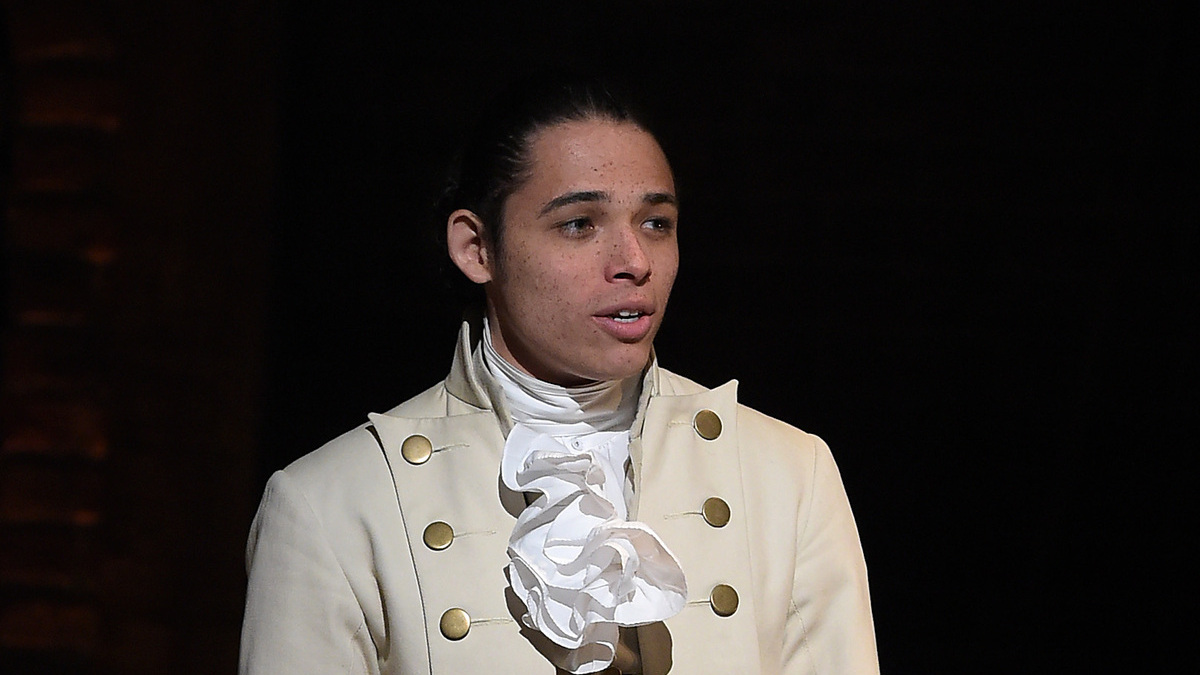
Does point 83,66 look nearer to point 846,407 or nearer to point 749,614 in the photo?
point 846,407

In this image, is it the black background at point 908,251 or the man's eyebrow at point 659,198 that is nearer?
the man's eyebrow at point 659,198

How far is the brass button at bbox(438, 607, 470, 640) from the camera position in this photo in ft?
5.62

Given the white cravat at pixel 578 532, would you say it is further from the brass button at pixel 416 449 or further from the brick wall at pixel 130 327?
the brick wall at pixel 130 327

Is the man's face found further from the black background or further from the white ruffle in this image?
the black background

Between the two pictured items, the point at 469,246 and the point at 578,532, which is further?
the point at 469,246

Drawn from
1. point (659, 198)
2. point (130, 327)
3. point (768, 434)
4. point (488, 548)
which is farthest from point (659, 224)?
point (130, 327)

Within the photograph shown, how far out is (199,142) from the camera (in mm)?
2789

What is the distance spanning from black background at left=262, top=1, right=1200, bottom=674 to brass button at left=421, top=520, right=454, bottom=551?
1032mm

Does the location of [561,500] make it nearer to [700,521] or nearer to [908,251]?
[700,521]

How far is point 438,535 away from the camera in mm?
1751

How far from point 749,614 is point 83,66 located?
172 cm

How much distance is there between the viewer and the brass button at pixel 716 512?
179 centimetres

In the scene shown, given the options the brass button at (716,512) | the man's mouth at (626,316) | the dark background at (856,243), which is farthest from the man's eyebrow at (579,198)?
the dark background at (856,243)

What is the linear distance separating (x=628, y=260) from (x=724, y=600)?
413mm
